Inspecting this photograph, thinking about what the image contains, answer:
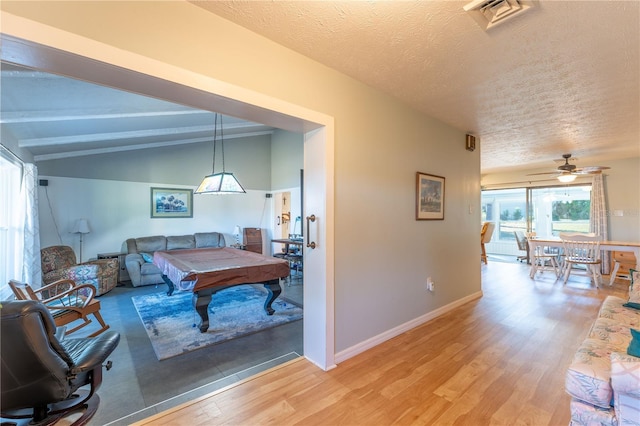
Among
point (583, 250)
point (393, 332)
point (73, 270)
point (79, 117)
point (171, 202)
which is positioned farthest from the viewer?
point (171, 202)

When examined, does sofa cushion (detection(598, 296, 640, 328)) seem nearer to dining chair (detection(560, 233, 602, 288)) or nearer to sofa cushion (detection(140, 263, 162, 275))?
dining chair (detection(560, 233, 602, 288))

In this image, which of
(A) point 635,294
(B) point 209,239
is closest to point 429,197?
(A) point 635,294

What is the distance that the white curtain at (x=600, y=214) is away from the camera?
5738mm

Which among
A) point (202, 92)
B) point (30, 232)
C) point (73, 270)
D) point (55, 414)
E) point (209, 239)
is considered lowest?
point (55, 414)

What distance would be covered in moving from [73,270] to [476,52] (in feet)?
18.8

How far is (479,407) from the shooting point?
1.71 m

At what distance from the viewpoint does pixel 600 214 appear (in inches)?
227

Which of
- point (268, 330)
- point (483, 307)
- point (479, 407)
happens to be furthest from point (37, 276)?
point (483, 307)

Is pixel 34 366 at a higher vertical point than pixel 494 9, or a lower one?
lower

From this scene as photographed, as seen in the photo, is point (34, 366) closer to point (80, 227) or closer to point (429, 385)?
point (429, 385)

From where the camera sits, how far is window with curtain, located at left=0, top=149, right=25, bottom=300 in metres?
3.45

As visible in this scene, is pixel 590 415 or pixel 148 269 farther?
pixel 148 269

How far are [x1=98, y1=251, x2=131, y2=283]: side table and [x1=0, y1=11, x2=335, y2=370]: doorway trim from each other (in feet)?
15.5

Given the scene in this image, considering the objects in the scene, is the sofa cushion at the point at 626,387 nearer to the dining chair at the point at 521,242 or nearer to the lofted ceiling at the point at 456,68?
the lofted ceiling at the point at 456,68
